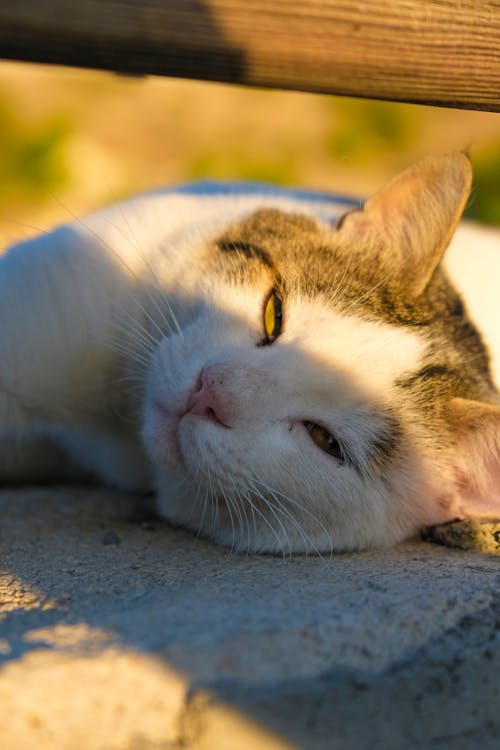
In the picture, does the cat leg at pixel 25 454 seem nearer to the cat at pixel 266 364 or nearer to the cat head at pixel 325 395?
the cat at pixel 266 364

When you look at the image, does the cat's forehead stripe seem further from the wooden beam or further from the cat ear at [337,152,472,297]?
the wooden beam

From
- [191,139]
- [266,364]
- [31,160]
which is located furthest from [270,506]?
[191,139]

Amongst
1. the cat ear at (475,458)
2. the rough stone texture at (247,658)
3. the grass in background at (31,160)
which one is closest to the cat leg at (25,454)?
the rough stone texture at (247,658)

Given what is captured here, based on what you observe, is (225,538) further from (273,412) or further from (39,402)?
(39,402)

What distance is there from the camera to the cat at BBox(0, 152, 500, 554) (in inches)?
64.7

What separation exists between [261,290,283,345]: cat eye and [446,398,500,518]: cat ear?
0.43 m

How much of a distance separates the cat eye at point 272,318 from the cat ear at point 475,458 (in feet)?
1.42

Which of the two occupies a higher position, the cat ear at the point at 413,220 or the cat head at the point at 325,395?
the cat ear at the point at 413,220

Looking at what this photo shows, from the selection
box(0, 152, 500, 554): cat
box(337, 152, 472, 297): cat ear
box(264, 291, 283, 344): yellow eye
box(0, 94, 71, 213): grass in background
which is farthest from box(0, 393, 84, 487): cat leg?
box(0, 94, 71, 213): grass in background

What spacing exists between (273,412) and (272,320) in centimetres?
26

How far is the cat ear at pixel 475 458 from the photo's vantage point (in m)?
1.76

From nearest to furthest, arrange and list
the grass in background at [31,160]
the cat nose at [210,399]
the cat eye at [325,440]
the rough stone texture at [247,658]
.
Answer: the rough stone texture at [247,658] < the cat nose at [210,399] < the cat eye at [325,440] < the grass in background at [31,160]

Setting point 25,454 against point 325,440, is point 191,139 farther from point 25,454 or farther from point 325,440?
point 325,440

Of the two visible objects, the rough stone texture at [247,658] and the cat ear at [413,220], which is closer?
the rough stone texture at [247,658]
